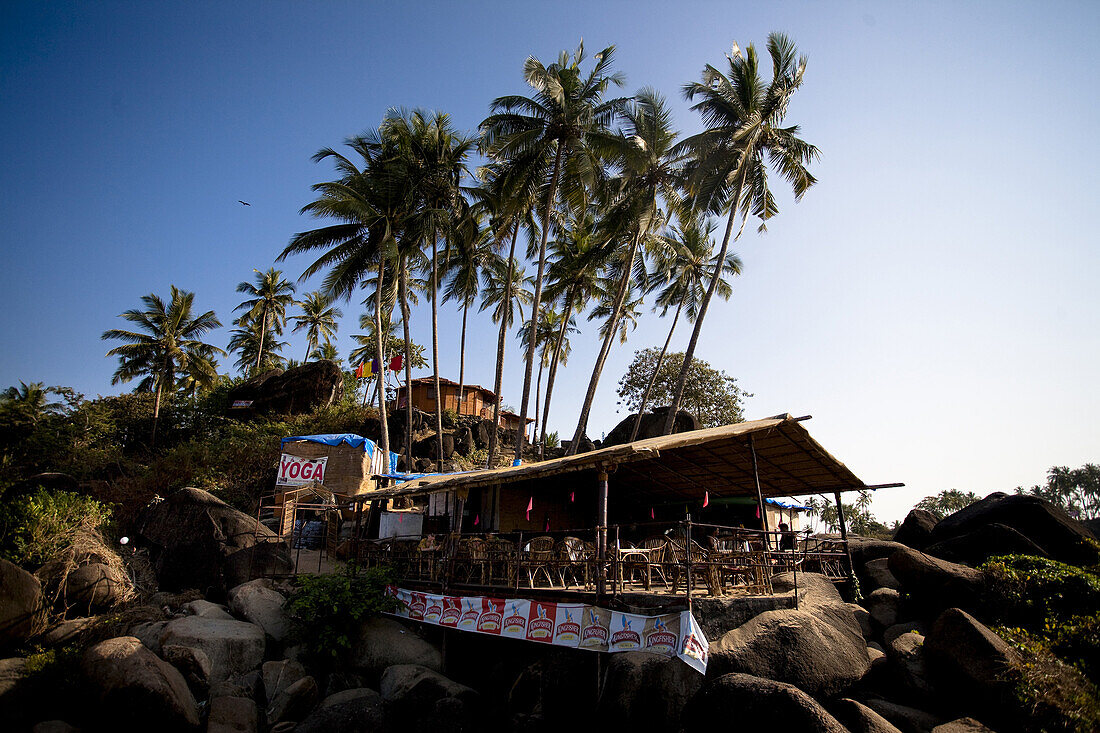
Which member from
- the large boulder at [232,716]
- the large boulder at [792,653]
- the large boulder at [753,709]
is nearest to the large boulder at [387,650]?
the large boulder at [232,716]

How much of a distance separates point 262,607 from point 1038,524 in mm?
19014

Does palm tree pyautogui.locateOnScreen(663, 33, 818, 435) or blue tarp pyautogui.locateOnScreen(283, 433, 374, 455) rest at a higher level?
palm tree pyautogui.locateOnScreen(663, 33, 818, 435)

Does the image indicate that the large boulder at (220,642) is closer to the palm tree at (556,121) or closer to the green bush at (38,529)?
the green bush at (38,529)

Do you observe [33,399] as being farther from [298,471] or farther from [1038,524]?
[1038,524]

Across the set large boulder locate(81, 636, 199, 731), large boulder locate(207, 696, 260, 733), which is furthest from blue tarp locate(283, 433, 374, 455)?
large boulder locate(207, 696, 260, 733)

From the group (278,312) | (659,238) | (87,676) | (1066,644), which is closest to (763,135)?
(659,238)

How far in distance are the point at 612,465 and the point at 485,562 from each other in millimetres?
3735

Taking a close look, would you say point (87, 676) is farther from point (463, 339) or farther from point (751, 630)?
point (463, 339)

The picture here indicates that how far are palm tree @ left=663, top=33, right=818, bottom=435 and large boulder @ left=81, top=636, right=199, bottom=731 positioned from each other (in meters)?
17.2

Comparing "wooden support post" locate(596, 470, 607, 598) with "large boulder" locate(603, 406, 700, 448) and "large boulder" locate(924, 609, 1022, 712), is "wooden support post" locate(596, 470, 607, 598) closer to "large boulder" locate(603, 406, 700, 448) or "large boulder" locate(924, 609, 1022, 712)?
"large boulder" locate(924, 609, 1022, 712)

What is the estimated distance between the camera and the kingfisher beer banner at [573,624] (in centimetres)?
835

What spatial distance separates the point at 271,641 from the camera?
1277cm

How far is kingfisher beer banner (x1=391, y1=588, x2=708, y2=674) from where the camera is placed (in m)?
8.35

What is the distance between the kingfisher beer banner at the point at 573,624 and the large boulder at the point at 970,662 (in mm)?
4022
